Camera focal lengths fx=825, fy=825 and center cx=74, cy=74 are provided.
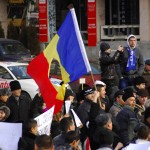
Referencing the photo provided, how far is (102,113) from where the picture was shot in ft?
37.7

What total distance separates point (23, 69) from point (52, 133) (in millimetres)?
10385

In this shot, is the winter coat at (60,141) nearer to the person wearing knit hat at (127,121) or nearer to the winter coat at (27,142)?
the winter coat at (27,142)

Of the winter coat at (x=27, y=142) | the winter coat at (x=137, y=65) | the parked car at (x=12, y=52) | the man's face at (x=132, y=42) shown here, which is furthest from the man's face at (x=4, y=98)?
the parked car at (x=12, y=52)

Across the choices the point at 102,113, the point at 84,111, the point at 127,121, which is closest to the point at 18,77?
the point at 84,111

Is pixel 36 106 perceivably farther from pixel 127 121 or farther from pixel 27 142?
pixel 27 142

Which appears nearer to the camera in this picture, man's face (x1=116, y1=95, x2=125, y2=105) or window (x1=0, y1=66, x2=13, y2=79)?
man's face (x1=116, y1=95, x2=125, y2=105)

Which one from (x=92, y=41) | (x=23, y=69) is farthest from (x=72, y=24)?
(x=92, y=41)

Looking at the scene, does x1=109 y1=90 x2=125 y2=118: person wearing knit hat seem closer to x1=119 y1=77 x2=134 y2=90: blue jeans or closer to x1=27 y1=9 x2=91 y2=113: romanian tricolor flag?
x1=27 y1=9 x2=91 y2=113: romanian tricolor flag

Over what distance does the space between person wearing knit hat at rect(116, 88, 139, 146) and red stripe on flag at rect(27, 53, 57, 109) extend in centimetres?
104

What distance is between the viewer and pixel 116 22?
117ft

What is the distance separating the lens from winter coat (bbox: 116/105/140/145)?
1165 cm

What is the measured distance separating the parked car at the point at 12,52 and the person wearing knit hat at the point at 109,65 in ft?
30.0

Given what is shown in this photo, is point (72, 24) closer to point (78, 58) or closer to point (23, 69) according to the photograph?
point (78, 58)

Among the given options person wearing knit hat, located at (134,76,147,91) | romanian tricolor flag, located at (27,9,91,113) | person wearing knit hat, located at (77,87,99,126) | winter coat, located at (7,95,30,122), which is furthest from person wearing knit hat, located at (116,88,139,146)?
winter coat, located at (7,95,30,122)
